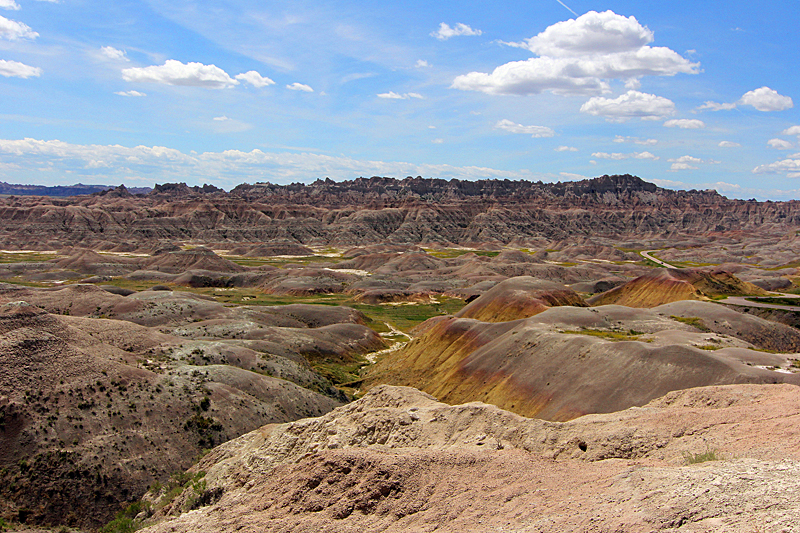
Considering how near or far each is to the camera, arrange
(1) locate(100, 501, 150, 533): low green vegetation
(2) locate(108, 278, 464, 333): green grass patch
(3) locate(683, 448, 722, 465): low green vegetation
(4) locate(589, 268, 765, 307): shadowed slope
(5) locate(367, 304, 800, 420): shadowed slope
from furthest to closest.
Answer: (2) locate(108, 278, 464, 333): green grass patch
(4) locate(589, 268, 765, 307): shadowed slope
(5) locate(367, 304, 800, 420): shadowed slope
(1) locate(100, 501, 150, 533): low green vegetation
(3) locate(683, 448, 722, 465): low green vegetation

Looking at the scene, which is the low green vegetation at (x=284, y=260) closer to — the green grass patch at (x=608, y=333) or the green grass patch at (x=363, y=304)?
the green grass patch at (x=363, y=304)

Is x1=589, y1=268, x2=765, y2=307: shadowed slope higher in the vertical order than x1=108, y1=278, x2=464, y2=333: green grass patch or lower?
higher

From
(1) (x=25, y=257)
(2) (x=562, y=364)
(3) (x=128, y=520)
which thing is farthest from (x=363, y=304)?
(1) (x=25, y=257)

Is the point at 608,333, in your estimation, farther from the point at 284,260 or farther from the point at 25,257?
the point at 25,257

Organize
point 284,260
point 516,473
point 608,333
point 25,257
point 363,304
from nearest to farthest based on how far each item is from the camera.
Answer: point 516,473
point 608,333
point 363,304
point 25,257
point 284,260

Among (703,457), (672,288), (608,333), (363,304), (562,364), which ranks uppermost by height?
(703,457)

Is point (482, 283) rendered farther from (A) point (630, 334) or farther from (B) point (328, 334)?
(A) point (630, 334)

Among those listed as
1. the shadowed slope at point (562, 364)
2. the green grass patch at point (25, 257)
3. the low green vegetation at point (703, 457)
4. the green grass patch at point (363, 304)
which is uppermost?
the low green vegetation at point (703, 457)

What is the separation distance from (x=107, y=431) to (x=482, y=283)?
92.1 meters


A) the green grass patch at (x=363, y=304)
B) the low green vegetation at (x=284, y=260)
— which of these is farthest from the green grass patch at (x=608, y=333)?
the low green vegetation at (x=284, y=260)

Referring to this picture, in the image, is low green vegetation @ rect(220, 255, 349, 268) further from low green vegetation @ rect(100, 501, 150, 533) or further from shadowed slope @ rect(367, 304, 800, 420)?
low green vegetation @ rect(100, 501, 150, 533)

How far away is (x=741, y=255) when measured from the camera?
174m

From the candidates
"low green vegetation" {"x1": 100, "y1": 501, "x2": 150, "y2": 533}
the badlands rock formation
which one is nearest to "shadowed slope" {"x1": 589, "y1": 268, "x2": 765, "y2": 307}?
the badlands rock formation

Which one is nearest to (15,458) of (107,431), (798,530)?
(107,431)
